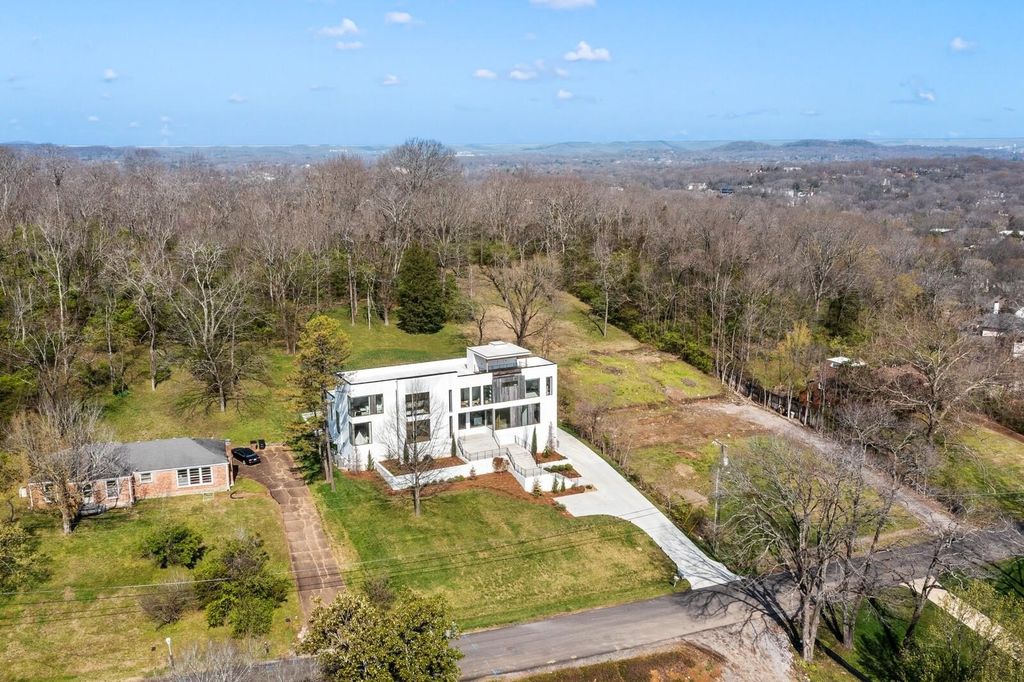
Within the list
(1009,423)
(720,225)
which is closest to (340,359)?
(1009,423)

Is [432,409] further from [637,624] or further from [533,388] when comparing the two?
[637,624]

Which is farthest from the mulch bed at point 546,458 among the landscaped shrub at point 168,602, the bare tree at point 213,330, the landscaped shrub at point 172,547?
the landscaped shrub at point 168,602

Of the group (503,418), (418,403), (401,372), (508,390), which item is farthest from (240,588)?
(508,390)

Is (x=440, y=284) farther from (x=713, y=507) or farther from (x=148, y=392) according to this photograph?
(x=713, y=507)

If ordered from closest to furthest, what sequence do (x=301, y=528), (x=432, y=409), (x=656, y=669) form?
(x=656, y=669)
(x=301, y=528)
(x=432, y=409)

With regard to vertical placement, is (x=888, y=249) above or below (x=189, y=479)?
above

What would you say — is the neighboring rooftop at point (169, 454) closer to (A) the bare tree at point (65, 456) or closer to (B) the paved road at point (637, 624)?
(A) the bare tree at point (65, 456)

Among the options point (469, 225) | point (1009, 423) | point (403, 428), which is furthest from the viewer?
point (469, 225)
